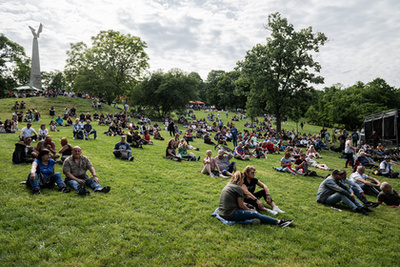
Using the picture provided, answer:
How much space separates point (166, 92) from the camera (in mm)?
37312

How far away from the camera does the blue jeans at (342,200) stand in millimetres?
6547

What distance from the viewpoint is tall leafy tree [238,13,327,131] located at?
90.0 ft

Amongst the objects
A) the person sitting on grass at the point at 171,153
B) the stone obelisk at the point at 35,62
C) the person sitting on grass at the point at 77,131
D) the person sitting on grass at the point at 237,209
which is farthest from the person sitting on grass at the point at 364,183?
the stone obelisk at the point at 35,62

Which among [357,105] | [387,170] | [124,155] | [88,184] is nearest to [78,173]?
[88,184]

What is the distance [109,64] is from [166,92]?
A: 49.7 feet

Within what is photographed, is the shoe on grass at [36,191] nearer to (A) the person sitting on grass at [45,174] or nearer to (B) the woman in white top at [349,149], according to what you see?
(A) the person sitting on grass at [45,174]

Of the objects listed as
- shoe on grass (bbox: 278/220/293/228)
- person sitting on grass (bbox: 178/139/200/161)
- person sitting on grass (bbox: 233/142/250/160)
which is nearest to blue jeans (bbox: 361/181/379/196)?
shoe on grass (bbox: 278/220/293/228)

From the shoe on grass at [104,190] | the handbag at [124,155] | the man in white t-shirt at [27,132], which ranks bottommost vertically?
the shoe on grass at [104,190]

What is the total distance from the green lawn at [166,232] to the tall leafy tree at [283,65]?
2297 cm

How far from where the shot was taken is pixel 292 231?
4973mm

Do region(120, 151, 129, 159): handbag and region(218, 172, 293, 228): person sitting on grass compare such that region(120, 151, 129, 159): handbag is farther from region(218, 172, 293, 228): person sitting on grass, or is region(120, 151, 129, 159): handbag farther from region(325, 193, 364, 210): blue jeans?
region(325, 193, 364, 210): blue jeans

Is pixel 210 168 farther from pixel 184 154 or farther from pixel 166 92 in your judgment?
pixel 166 92

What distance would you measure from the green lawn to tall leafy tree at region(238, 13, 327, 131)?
23.0 m

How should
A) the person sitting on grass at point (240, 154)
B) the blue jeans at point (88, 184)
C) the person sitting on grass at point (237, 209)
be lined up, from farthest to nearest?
the person sitting on grass at point (240, 154)
the blue jeans at point (88, 184)
the person sitting on grass at point (237, 209)
